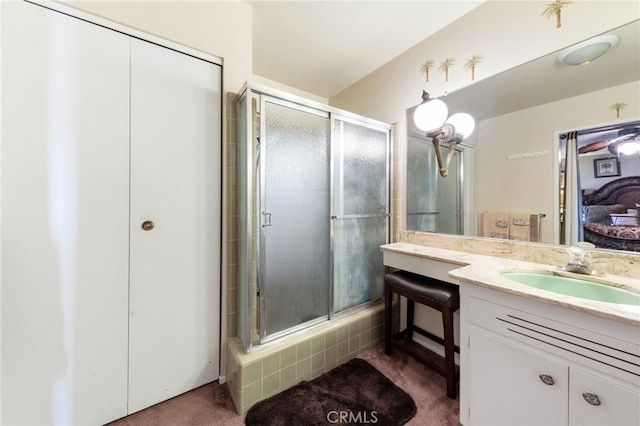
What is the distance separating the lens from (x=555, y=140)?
53.7 inches

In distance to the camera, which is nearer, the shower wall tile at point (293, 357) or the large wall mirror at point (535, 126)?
the large wall mirror at point (535, 126)

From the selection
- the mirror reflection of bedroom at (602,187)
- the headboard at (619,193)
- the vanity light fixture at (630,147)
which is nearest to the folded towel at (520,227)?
the mirror reflection of bedroom at (602,187)

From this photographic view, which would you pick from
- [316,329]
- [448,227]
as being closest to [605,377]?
[448,227]

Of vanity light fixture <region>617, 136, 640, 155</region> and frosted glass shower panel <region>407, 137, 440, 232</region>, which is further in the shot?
frosted glass shower panel <region>407, 137, 440, 232</region>

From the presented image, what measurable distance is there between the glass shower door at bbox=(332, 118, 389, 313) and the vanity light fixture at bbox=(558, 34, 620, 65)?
1.16 metres

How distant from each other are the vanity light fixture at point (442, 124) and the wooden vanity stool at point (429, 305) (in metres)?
0.90

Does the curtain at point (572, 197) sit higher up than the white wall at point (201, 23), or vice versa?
the white wall at point (201, 23)

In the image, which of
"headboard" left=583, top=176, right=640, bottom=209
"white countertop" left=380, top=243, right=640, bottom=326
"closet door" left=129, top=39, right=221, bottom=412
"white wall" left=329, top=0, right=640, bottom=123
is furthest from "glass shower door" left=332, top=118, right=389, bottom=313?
"headboard" left=583, top=176, right=640, bottom=209

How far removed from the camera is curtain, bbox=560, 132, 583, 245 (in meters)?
1.30

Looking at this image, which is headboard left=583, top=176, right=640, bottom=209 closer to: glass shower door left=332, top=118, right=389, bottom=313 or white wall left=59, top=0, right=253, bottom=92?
glass shower door left=332, top=118, right=389, bottom=313

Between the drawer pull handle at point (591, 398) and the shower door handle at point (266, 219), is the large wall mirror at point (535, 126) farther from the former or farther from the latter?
the shower door handle at point (266, 219)

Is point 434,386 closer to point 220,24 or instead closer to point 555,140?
point 555,140

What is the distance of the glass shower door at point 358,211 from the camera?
1872 mm

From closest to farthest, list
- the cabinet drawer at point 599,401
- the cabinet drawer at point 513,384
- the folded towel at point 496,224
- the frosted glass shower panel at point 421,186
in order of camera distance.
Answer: the cabinet drawer at point 599,401, the cabinet drawer at point 513,384, the folded towel at point 496,224, the frosted glass shower panel at point 421,186
